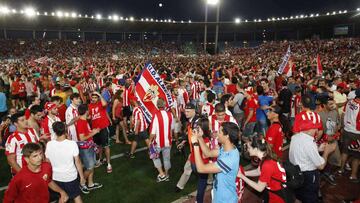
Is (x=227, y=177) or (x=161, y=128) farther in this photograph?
(x=161, y=128)

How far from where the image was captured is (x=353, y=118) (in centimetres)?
617

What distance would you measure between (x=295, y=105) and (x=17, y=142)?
7125 millimetres

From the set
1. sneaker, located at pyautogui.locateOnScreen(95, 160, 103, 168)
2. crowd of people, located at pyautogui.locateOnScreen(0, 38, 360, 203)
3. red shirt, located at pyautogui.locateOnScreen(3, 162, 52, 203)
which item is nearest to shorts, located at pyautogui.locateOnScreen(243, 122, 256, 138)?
crowd of people, located at pyautogui.locateOnScreen(0, 38, 360, 203)

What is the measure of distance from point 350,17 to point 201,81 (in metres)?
47.7

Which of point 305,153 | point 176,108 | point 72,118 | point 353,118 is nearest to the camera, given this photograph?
point 305,153

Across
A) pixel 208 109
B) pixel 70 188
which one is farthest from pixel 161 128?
pixel 70 188

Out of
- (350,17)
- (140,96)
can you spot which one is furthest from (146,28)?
(140,96)

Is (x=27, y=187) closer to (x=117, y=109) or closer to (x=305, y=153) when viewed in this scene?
(x=305, y=153)

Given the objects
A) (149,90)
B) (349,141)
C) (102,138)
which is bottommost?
(102,138)

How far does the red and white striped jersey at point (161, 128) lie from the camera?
6020 mm

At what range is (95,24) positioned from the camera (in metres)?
52.0

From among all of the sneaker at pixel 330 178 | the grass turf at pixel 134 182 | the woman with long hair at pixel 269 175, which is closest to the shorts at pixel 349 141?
the sneaker at pixel 330 178

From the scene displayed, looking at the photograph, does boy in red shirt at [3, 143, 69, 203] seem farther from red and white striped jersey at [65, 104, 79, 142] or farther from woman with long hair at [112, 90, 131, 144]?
woman with long hair at [112, 90, 131, 144]

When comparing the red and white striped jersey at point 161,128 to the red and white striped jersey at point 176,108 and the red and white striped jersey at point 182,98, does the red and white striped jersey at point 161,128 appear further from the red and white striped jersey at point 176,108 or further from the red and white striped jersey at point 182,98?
the red and white striped jersey at point 182,98
